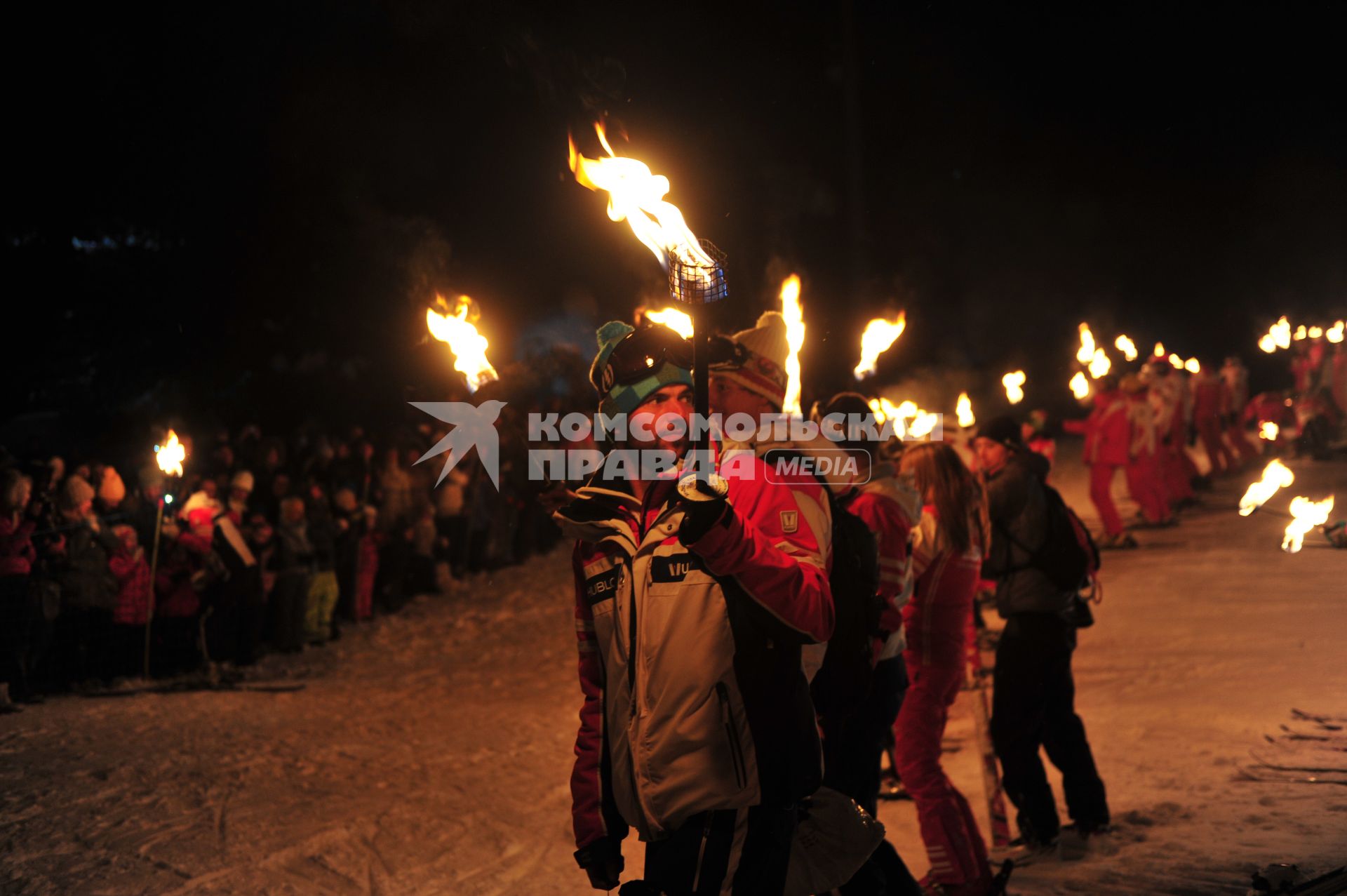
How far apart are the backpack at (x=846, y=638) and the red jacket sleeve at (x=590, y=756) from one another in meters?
0.61

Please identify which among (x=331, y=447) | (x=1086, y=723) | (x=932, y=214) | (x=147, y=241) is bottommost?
(x=1086, y=723)

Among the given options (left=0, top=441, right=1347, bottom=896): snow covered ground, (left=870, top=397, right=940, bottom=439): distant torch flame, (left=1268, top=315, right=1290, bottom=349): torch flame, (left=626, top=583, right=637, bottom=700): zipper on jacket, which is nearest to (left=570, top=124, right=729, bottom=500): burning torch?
(left=626, top=583, right=637, bottom=700): zipper on jacket

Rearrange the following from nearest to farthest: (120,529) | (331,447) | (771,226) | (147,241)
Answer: (120,529), (331,447), (147,241), (771,226)

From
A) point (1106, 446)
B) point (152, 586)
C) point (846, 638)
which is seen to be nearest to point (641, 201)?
point (846, 638)

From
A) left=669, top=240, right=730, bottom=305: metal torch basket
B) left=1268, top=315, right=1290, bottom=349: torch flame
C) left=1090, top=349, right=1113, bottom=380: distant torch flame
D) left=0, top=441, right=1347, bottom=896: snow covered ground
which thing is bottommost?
left=0, top=441, right=1347, bottom=896: snow covered ground

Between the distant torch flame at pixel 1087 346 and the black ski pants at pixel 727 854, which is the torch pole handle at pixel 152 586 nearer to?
the black ski pants at pixel 727 854

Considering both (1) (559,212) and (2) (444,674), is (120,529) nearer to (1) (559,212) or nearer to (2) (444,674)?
(2) (444,674)

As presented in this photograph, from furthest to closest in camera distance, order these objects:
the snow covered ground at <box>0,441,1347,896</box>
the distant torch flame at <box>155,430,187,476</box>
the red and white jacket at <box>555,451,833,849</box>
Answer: the distant torch flame at <box>155,430,187,476</box> → the snow covered ground at <box>0,441,1347,896</box> → the red and white jacket at <box>555,451,833,849</box>

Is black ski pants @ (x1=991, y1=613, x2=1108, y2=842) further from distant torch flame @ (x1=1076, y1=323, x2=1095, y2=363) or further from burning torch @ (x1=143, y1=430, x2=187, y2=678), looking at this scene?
distant torch flame @ (x1=1076, y1=323, x2=1095, y2=363)

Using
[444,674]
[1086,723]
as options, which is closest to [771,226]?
[444,674]

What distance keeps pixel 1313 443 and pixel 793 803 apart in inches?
776

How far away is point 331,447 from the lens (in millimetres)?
12859

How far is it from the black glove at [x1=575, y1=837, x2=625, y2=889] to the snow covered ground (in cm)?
217

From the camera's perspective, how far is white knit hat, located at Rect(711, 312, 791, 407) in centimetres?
342
